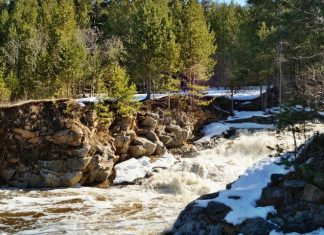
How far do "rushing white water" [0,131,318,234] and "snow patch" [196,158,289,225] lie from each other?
1.33m

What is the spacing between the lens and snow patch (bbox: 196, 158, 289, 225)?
13.3 metres

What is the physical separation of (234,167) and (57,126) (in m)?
10.7

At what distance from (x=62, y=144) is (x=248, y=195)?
1463cm

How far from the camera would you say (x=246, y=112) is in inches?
1665

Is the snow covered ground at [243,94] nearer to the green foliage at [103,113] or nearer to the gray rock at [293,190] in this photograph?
the green foliage at [103,113]

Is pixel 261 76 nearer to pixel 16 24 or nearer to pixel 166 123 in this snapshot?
pixel 166 123

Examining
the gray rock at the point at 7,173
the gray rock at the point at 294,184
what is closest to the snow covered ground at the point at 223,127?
the gray rock at the point at 7,173

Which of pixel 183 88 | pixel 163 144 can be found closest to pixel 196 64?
pixel 183 88

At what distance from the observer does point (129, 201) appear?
21.6 meters

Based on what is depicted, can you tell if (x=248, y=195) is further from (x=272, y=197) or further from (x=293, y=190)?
(x=293, y=190)

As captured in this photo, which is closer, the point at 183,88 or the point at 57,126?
the point at 57,126

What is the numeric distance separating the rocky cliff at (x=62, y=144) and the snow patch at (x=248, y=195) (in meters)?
11.7

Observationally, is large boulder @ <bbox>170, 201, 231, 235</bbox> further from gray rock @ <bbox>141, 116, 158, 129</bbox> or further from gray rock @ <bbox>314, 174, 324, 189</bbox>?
gray rock @ <bbox>141, 116, 158, 129</bbox>

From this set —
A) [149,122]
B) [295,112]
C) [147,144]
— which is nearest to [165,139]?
[149,122]
